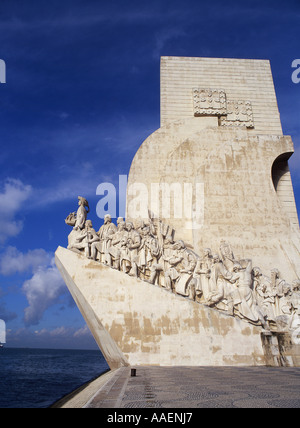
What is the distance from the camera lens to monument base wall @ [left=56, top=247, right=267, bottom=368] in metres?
6.49

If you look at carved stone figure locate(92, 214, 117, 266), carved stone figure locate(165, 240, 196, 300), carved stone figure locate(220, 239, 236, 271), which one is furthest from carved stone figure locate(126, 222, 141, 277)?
carved stone figure locate(220, 239, 236, 271)

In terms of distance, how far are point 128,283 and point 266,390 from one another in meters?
4.40

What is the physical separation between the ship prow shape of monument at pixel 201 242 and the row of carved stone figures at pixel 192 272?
0.08ft

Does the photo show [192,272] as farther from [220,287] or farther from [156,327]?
[156,327]

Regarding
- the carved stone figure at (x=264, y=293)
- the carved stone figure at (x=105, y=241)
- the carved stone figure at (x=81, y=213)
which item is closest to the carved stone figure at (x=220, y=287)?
the carved stone figure at (x=264, y=293)

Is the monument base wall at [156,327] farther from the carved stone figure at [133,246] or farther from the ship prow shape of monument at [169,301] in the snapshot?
the carved stone figure at [133,246]

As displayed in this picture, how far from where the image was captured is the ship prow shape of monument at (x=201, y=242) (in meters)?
6.62

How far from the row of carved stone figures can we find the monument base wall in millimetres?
391

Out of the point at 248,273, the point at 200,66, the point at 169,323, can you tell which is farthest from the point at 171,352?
the point at 200,66

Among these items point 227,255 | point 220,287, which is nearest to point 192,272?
point 220,287

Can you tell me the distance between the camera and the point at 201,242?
9391 mm

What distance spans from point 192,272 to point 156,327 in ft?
5.38
